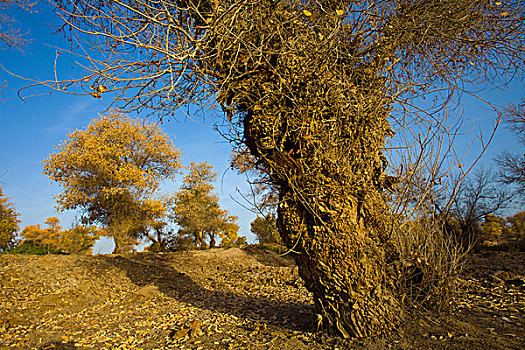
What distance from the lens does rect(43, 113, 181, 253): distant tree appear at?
1177cm

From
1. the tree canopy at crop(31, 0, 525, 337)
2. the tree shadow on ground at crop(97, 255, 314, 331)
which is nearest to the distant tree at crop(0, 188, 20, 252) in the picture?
the tree shadow on ground at crop(97, 255, 314, 331)

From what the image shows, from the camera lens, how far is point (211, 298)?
16.8ft

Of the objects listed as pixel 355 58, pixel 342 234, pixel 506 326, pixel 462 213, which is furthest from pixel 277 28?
pixel 462 213

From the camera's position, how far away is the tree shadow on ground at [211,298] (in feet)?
11.6

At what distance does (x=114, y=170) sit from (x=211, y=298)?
880cm

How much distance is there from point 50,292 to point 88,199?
7414 mm

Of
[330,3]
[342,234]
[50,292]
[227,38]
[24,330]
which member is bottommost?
[24,330]

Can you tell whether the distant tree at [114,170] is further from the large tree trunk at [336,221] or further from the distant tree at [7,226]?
the large tree trunk at [336,221]

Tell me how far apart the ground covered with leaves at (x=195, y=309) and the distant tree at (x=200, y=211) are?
7871 mm

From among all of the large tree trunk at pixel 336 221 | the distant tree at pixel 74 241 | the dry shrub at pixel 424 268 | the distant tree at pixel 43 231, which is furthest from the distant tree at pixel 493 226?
the distant tree at pixel 43 231

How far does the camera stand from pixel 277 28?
2.55m

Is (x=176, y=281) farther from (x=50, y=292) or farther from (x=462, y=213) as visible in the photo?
(x=462, y=213)

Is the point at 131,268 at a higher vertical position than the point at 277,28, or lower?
lower

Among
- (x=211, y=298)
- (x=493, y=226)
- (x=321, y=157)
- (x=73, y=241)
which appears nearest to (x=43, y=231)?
(x=73, y=241)
